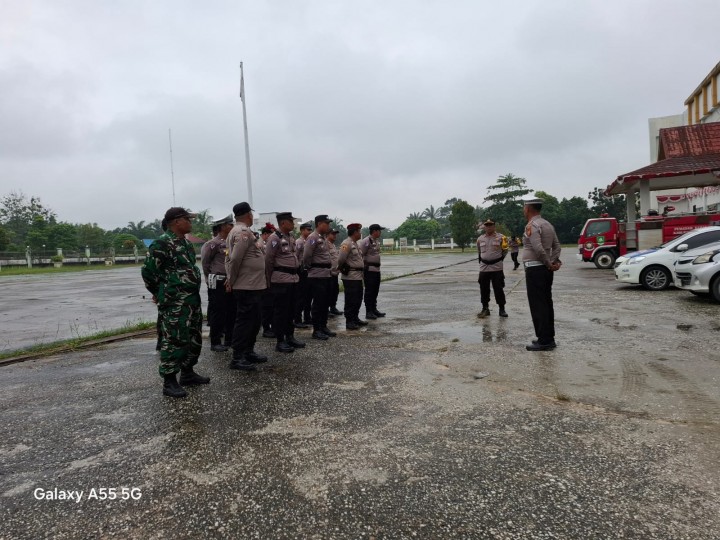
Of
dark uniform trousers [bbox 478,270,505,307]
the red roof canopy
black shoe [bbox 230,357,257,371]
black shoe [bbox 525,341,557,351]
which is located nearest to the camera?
black shoe [bbox 230,357,257,371]

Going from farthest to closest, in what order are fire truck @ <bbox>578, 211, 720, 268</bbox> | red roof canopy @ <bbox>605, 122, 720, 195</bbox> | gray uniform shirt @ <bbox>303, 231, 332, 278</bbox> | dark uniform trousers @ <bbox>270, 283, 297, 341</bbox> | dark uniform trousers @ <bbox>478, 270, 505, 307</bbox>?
1. red roof canopy @ <bbox>605, 122, 720, 195</bbox>
2. fire truck @ <bbox>578, 211, 720, 268</bbox>
3. dark uniform trousers @ <bbox>478, 270, 505, 307</bbox>
4. gray uniform shirt @ <bbox>303, 231, 332, 278</bbox>
5. dark uniform trousers @ <bbox>270, 283, 297, 341</bbox>

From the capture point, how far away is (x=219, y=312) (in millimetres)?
6105

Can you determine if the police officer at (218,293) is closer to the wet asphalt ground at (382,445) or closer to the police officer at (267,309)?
the police officer at (267,309)

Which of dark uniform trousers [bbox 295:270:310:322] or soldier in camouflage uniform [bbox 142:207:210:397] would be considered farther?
dark uniform trousers [bbox 295:270:310:322]

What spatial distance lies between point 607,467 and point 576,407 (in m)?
0.95

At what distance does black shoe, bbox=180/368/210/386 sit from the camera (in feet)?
14.6

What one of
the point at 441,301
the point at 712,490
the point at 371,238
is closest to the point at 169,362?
the point at 712,490

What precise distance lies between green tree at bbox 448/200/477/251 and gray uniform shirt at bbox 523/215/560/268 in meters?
45.6

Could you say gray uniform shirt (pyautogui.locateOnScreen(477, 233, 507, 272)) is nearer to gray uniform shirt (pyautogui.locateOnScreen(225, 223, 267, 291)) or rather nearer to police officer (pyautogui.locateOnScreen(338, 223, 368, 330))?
police officer (pyautogui.locateOnScreen(338, 223, 368, 330))

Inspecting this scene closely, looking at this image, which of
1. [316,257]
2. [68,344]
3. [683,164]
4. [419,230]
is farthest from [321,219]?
[419,230]

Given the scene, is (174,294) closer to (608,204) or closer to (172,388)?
(172,388)

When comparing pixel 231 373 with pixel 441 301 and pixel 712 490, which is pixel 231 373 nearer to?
pixel 712 490

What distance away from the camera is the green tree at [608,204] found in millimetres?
59638

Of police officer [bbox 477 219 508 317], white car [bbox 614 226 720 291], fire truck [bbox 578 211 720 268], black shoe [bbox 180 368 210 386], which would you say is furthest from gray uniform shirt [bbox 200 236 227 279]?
fire truck [bbox 578 211 720 268]
